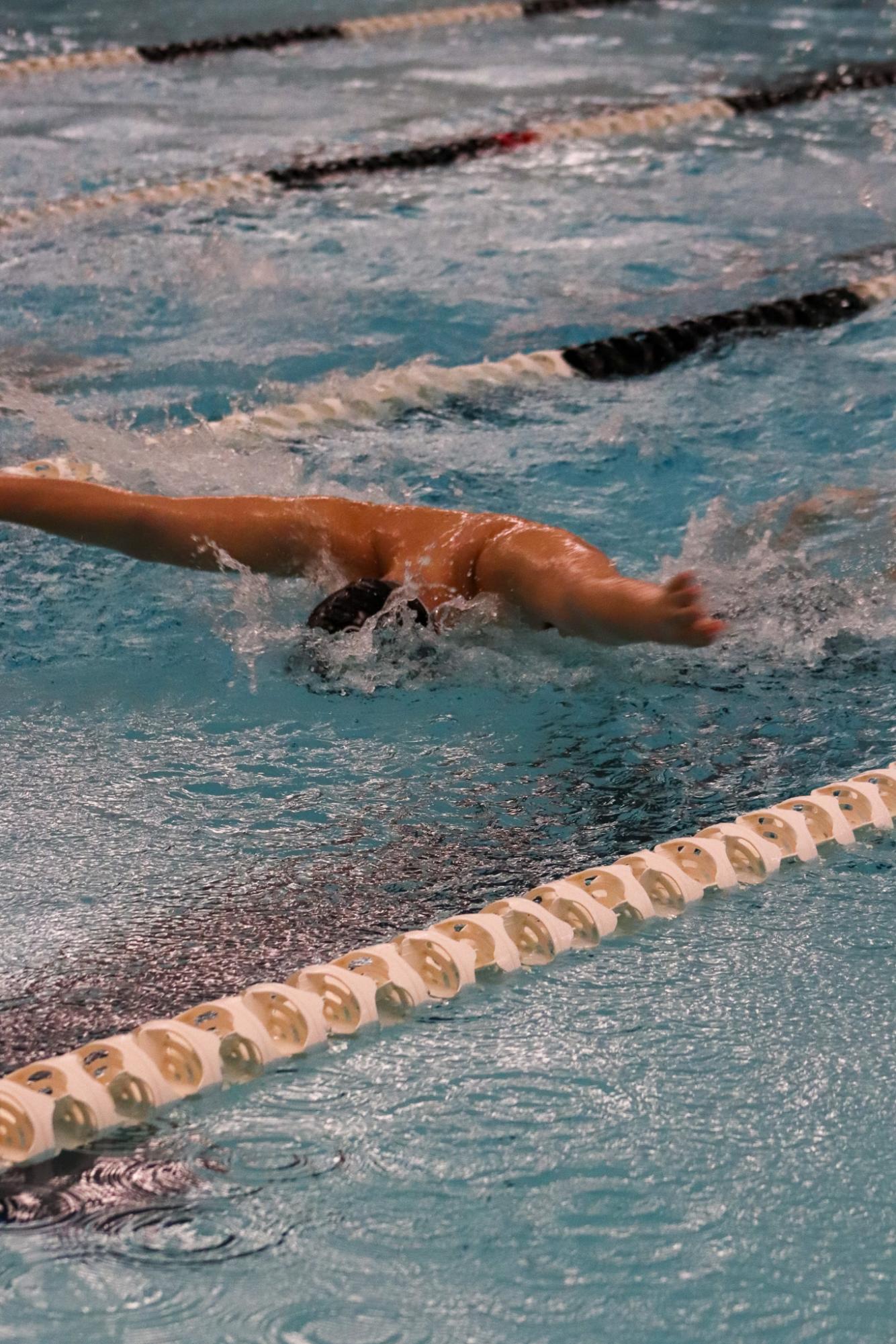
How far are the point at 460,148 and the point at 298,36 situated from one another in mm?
2978

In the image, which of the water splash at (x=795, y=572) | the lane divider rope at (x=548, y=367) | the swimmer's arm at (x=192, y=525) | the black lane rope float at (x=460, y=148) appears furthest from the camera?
→ the black lane rope float at (x=460, y=148)

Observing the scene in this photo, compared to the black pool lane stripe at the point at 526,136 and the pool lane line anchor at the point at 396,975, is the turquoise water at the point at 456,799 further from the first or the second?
the black pool lane stripe at the point at 526,136

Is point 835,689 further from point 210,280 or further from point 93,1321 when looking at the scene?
point 210,280

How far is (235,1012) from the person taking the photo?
190 cm

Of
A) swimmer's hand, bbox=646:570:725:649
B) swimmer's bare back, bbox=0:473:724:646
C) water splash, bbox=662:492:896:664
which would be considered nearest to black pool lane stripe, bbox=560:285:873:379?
water splash, bbox=662:492:896:664

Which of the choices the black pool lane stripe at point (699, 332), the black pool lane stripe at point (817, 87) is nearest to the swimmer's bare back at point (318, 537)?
the black pool lane stripe at point (699, 332)

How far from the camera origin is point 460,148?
22.1ft

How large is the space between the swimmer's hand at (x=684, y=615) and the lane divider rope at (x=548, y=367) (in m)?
2.11

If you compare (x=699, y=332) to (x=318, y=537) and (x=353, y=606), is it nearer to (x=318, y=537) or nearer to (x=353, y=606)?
→ (x=318, y=537)

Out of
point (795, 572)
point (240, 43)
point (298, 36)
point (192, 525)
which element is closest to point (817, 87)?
point (298, 36)

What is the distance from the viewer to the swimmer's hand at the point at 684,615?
82.0 inches

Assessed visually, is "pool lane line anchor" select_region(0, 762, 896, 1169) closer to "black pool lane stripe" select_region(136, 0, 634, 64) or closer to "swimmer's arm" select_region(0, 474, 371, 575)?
"swimmer's arm" select_region(0, 474, 371, 575)

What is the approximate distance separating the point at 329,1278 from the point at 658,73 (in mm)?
7714

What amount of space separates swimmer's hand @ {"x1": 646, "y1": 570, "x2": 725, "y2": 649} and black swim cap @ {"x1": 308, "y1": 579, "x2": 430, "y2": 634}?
62 centimetres
